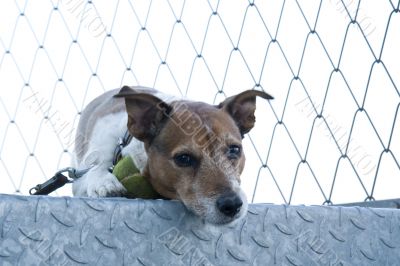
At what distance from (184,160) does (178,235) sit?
1.67ft

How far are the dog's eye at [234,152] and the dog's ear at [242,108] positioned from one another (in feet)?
0.49

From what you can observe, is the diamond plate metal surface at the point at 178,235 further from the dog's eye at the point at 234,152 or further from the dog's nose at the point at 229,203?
the dog's eye at the point at 234,152

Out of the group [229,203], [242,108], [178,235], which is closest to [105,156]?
[242,108]

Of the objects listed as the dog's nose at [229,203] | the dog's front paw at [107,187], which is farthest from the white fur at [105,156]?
the dog's nose at [229,203]

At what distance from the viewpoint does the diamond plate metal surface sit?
39.8 inches

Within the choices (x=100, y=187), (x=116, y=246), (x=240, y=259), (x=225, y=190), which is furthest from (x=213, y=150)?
(x=116, y=246)

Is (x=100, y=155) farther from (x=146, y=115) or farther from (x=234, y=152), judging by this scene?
(x=234, y=152)

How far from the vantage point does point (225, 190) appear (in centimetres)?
152

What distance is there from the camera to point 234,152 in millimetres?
1709

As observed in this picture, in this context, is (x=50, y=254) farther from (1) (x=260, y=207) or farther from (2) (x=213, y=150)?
(2) (x=213, y=150)

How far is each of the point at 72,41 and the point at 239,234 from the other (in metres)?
2.06

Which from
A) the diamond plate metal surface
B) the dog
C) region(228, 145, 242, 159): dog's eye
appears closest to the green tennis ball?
the dog

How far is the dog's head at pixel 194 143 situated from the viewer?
1558mm

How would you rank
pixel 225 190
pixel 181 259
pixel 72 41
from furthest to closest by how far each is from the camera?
pixel 72 41 → pixel 225 190 → pixel 181 259
